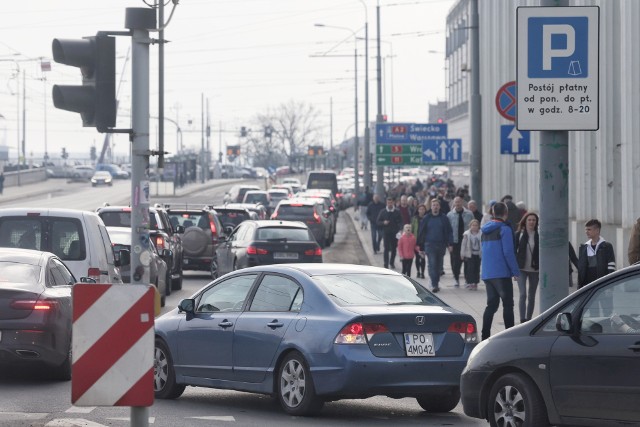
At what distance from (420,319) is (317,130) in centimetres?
16841

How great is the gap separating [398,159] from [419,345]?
43.3 m

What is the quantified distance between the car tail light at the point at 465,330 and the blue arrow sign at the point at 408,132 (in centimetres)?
4292

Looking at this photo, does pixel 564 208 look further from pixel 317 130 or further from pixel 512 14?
pixel 317 130

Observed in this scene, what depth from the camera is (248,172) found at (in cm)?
14325

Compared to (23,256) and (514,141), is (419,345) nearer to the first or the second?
(23,256)

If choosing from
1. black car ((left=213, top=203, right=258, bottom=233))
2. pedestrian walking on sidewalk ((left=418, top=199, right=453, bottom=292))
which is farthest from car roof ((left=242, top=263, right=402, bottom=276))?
black car ((left=213, top=203, right=258, bottom=233))

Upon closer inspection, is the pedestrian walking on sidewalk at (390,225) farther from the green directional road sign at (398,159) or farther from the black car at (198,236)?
the green directional road sign at (398,159)

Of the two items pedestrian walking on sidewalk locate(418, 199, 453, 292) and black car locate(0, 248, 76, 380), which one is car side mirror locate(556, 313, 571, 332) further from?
pedestrian walking on sidewalk locate(418, 199, 453, 292)

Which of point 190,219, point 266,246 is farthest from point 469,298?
point 190,219

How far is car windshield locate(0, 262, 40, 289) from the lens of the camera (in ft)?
44.4

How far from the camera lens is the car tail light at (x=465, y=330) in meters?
11.5

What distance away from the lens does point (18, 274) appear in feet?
44.9

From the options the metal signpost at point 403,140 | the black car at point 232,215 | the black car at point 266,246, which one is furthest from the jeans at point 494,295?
the metal signpost at point 403,140

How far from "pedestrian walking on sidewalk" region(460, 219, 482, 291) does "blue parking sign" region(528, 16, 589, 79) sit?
45.5 ft
